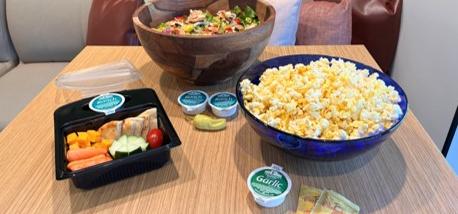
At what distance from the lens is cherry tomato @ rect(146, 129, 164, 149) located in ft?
2.27

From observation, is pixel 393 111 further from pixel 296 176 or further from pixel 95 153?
pixel 95 153

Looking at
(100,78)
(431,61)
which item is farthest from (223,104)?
(431,61)

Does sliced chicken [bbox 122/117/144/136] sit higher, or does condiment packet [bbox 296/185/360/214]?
sliced chicken [bbox 122/117/144/136]

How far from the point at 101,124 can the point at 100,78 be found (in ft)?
1.03

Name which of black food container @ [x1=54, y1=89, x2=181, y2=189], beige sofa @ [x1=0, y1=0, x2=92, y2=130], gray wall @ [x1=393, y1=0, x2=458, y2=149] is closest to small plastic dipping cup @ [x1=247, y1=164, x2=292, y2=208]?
black food container @ [x1=54, y1=89, x2=181, y2=189]

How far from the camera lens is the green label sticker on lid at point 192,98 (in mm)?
874

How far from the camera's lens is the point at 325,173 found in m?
0.69

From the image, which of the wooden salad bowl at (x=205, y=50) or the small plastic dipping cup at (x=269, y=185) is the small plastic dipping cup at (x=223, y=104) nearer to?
the wooden salad bowl at (x=205, y=50)

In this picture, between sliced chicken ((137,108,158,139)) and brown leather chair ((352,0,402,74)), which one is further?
brown leather chair ((352,0,402,74))

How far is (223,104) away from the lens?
0.86 m

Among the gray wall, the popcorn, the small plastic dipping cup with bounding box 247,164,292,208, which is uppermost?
the popcorn

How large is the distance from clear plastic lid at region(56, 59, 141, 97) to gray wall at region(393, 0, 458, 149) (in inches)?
42.7

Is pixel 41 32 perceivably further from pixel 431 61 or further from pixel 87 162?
pixel 431 61

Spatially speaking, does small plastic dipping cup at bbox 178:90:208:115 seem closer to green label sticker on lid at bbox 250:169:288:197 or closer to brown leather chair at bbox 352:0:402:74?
green label sticker on lid at bbox 250:169:288:197
